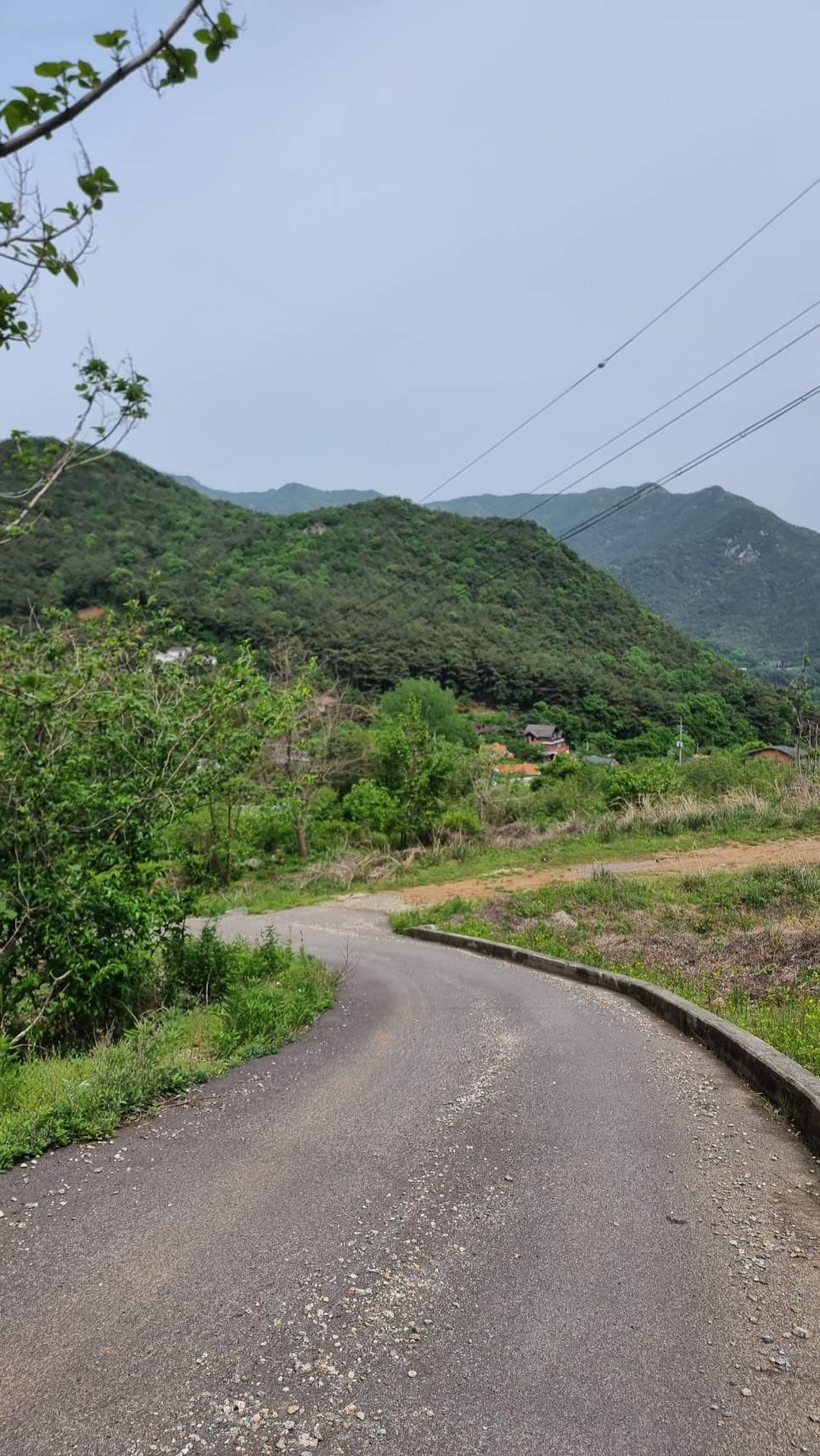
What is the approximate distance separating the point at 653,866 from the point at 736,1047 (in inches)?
423

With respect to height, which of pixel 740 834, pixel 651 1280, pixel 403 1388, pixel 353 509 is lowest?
pixel 740 834

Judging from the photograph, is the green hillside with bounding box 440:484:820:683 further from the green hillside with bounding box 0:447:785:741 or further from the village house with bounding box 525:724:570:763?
the village house with bounding box 525:724:570:763

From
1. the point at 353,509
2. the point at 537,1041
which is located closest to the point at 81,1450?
the point at 537,1041

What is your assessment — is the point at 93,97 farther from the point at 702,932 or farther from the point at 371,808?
the point at 371,808

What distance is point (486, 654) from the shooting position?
7519 cm

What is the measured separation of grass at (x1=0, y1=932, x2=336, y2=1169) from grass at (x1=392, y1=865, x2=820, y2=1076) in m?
3.62

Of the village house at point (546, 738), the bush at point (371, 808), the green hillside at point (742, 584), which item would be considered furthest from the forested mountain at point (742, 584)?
the bush at point (371, 808)

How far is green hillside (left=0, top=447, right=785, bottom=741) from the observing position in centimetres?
6178

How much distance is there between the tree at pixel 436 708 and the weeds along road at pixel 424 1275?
4908 centimetres

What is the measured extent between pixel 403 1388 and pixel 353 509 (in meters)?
95.4

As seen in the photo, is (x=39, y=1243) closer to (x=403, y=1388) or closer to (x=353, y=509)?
(x=403, y=1388)

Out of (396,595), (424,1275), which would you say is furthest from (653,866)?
(396,595)

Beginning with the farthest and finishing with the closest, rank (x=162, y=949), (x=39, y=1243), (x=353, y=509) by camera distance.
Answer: (x=353, y=509), (x=162, y=949), (x=39, y=1243)

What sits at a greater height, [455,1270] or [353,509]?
[353,509]
